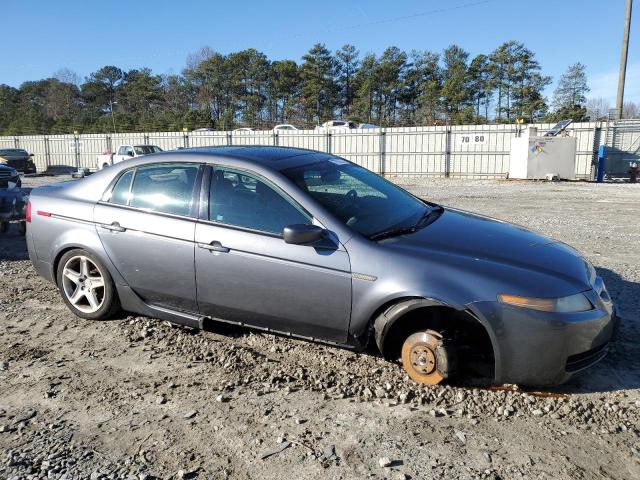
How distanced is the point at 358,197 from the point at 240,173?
948mm

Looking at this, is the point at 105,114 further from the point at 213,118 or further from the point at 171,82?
the point at 213,118

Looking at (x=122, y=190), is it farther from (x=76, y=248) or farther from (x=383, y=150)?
(x=383, y=150)

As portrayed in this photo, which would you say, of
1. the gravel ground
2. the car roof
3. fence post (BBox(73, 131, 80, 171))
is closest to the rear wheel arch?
the gravel ground

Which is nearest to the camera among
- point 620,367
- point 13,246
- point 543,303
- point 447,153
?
point 543,303

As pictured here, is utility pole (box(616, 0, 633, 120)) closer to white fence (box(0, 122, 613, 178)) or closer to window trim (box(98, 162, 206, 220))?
white fence (box(0, 122, 613, 178))

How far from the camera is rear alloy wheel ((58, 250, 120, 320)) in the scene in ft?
14.5

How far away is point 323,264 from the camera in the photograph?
3416mm

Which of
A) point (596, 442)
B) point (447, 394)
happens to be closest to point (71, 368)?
point (447, 394)

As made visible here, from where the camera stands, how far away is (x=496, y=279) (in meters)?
3.09

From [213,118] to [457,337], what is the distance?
2507 inches

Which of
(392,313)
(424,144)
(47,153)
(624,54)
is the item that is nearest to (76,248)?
(392,313)

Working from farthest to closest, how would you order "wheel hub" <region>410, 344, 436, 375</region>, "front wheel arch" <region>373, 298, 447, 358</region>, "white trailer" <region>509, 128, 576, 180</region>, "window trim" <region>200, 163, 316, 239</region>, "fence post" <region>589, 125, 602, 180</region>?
"fence post" <region>589, 125, 602, 180</region> → "white trailer" <region>509, 128, 576, 180</region> → "window trim" <region>200, 163, 316, 239</region> → "wheel hub" <region>410, 344, 436, 375</region> → "front wheel arch" <region>373, 298, 447, 358</region>

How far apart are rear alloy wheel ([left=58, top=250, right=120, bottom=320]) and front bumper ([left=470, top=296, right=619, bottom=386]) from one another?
3082mm

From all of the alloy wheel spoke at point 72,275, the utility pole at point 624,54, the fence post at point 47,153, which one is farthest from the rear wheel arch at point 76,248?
the fence post at point 47,153
